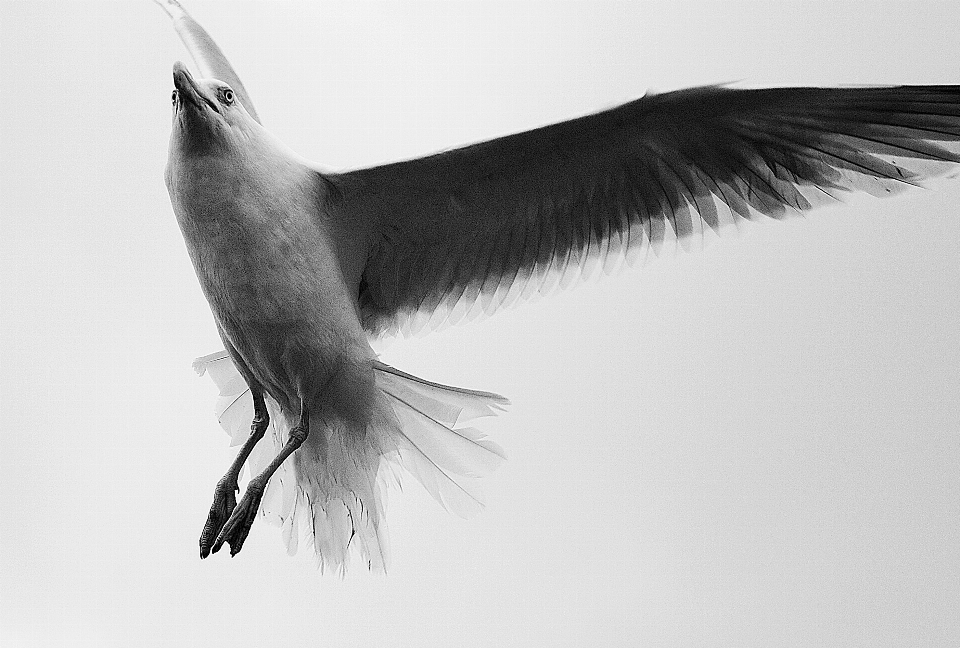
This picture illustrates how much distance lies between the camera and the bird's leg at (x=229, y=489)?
4.54 feet

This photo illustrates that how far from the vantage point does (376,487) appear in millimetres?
1538

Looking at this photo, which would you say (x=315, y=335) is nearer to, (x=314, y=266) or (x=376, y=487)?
(x=314, y=266)

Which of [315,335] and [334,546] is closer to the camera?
[315,335]

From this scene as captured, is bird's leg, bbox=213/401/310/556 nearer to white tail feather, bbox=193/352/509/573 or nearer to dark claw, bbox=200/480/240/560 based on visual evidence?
dark claw, bbox=200/480/240/560

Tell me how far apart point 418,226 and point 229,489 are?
440 millimetres

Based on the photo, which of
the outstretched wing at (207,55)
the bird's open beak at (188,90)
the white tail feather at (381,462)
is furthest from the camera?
the outstretched wing at (207,55)

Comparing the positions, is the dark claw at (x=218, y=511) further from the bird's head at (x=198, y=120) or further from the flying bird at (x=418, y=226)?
the bird's head at (x=198, y=120)

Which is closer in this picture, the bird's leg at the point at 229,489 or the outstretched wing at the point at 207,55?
the bird's leg at the point at 229,489

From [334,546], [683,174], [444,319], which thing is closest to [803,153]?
[683,174]

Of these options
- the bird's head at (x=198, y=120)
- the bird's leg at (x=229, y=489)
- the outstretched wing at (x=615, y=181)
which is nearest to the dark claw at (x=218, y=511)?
the bird's leg at (x=229, y=489)

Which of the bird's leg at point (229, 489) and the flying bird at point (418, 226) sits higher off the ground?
the flying bird at point (418, 226)

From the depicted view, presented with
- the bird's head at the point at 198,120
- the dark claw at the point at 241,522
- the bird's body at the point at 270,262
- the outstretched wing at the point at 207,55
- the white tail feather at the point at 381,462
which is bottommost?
the dark claw at the point at 241,522

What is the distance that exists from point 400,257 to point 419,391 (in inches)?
7.6

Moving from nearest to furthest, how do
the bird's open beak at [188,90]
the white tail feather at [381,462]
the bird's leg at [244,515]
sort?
the bird's open beak at [188,90] < the bird's leg at [244,515] < the white tail feather at [381,462]
